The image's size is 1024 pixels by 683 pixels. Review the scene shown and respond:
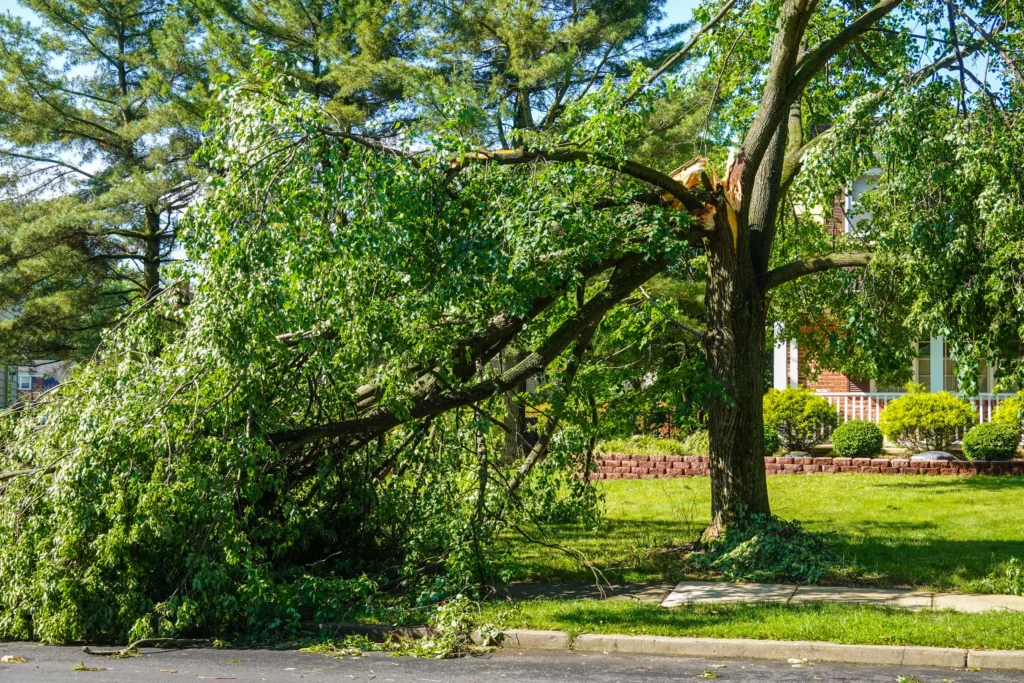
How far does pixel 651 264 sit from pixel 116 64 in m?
18.4

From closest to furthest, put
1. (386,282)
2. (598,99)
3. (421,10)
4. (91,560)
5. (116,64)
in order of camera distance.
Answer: (91,560), (386,282), (598,99), (421,10), (116,64)

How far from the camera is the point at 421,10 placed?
2088cm

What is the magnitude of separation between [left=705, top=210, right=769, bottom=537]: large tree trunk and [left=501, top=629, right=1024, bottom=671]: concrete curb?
3247mm

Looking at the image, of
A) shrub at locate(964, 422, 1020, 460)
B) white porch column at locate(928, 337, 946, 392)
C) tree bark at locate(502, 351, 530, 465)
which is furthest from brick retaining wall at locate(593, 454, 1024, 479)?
white porch column at locate(928, 337, 946, 392)

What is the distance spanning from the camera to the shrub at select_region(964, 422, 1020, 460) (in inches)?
736

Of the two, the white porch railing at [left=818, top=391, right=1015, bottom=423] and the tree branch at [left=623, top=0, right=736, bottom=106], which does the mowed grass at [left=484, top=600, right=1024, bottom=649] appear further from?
the white porch railing at [left=818, top=391, right=1015, bottom=423]

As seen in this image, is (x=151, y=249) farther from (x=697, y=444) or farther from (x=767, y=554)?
(x=767, y=554)

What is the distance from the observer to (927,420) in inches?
787

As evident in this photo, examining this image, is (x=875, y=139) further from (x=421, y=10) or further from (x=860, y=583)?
(x=421, y=10)

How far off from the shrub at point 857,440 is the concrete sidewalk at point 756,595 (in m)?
10.8

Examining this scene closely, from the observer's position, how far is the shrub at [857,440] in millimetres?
19703

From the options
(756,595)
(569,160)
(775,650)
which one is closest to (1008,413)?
(756,595)

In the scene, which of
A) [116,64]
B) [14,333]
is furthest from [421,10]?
[14,333]

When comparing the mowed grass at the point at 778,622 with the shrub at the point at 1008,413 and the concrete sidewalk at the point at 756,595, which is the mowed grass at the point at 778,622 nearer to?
the concrete sidewalk at the point at 756,595
